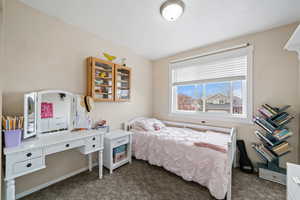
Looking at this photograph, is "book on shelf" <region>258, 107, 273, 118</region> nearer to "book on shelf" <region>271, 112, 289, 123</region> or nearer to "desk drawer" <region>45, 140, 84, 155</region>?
"book on shelf" <region>271, 112, 289, 123</region>

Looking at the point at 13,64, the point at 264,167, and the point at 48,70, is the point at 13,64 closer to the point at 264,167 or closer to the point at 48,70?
the point at 48,70

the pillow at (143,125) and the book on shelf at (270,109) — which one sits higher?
the book on shelf at (270,109)

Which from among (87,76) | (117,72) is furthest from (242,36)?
(87,76)

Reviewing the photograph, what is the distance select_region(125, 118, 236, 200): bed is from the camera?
4.70ft

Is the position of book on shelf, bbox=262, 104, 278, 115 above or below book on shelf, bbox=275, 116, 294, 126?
above

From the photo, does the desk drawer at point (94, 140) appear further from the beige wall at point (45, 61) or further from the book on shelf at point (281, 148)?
the book on shelf at point (281, 148)

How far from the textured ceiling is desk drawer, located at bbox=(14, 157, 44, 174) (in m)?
1.96

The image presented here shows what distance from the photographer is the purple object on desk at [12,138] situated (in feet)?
3.88

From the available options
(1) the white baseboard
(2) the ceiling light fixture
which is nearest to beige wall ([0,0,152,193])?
(1) the white baseboard

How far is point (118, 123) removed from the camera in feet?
8.71

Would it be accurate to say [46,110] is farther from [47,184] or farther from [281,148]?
[281,148]

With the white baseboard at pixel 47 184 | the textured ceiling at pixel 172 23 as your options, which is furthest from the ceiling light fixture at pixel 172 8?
the white baseboard at pixel 47 184

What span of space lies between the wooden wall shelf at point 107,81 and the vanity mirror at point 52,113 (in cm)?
33

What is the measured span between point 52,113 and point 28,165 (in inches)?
28.6
